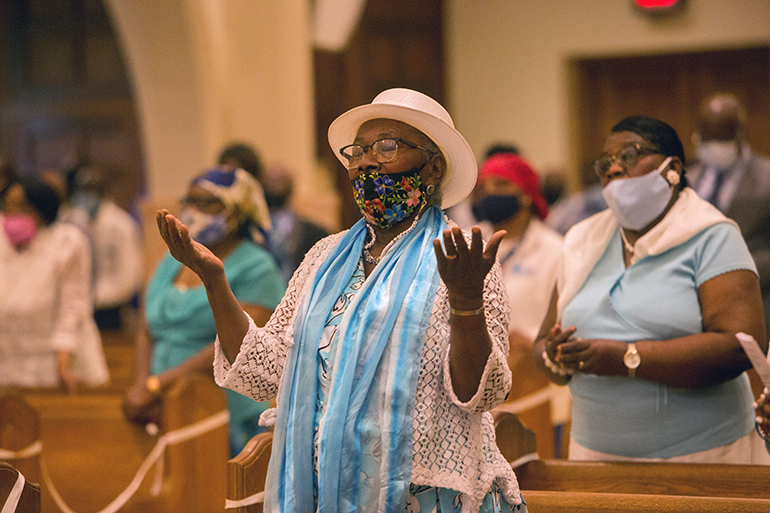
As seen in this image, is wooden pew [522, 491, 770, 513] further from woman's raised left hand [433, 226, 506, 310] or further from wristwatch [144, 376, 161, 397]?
wristwatch [144, 376, 161, 397]

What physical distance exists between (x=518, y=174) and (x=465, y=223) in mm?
2836

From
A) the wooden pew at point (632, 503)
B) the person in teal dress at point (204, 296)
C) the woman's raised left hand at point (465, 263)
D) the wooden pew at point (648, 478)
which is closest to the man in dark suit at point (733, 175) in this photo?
the wooden pew at point (648, 478)

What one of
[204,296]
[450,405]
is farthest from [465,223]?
[450,405]

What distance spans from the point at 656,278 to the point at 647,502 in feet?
2.45

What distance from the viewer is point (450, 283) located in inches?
75.3

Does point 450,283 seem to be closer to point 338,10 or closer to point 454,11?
point 338,10

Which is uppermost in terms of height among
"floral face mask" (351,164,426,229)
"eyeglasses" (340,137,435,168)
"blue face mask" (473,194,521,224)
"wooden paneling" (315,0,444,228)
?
"wooden paneling" (315,0,444,228)

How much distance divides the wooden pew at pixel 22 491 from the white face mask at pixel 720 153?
140 inches

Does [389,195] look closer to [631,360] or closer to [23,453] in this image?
[631,360]

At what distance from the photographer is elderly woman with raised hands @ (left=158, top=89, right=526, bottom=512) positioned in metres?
2.02

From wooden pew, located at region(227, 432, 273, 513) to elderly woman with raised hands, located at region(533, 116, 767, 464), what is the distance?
98 centimetres

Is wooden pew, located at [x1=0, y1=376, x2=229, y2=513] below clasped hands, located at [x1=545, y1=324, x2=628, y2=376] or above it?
below

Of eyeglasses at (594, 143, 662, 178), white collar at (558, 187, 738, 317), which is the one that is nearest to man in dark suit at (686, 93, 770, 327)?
white collar at (558, 187, 738, 317)

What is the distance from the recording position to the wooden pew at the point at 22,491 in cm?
250
